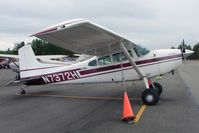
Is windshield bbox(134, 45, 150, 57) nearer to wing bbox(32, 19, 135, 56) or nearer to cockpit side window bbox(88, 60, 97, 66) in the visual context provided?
wing bbox(32, 19, 135, 56)

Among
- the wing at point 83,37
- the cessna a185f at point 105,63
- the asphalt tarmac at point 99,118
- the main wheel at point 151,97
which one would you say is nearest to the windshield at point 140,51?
the cessna a185f at point 105,63

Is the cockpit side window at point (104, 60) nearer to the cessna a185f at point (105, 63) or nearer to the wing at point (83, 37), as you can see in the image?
the cessna a185f at point (105, 63)

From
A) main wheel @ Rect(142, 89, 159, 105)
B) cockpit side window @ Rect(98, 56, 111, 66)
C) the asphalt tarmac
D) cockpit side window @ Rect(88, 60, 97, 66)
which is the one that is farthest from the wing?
the asphalt tarmac

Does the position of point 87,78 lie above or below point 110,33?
below

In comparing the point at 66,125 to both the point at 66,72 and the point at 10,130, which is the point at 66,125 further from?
the point at 66,72

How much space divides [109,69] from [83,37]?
6.81 ft

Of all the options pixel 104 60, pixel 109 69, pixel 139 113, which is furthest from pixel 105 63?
pixel 139 113

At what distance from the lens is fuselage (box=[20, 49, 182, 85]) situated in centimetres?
566

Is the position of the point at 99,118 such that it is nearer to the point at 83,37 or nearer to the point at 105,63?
the point at 83,37

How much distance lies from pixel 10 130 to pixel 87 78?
11.0 ft

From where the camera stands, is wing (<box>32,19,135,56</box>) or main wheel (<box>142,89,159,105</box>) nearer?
wing (<box>32,19,135,56</box>)

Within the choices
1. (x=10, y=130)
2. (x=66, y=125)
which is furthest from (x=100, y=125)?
(x=10, y=130)

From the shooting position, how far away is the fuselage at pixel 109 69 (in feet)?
18.6

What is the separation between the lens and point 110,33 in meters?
4.29
